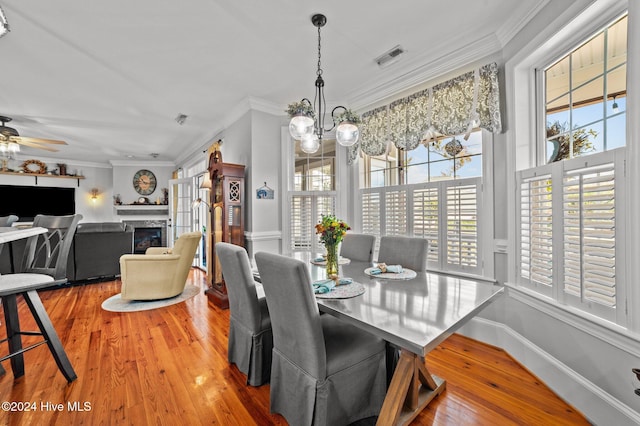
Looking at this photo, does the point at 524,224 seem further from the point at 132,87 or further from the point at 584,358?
the point at 132,87

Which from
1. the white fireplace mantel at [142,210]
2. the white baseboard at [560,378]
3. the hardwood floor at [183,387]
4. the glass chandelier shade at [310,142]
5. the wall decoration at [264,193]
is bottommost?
the hardwood floor at [183,387]

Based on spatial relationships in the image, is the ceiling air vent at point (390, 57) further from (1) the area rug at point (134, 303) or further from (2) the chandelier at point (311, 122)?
(1) the area rug at point (134, 303)

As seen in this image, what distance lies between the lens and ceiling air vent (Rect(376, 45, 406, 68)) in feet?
8.59

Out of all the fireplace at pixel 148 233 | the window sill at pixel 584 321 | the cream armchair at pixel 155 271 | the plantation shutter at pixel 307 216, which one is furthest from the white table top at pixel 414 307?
the fireplace at pixel 148 233

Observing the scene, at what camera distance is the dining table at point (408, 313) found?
112 cm

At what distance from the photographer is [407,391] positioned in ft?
4.92

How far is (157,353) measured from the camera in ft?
7.73

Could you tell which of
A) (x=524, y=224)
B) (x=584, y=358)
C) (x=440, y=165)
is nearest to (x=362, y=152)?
(x=440, y=165)

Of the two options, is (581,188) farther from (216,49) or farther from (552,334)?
(216,49)

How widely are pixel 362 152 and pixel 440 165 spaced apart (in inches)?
40.9

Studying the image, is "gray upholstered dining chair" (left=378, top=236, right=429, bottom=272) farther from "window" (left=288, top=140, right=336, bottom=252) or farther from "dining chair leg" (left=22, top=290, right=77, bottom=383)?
"dining chair leg" (left=22, top=290, right=77, bottom=383)

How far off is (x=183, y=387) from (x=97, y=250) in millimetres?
3909

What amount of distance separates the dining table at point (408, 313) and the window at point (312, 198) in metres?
1.92

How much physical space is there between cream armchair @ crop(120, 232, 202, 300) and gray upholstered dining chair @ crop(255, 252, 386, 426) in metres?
2.58
